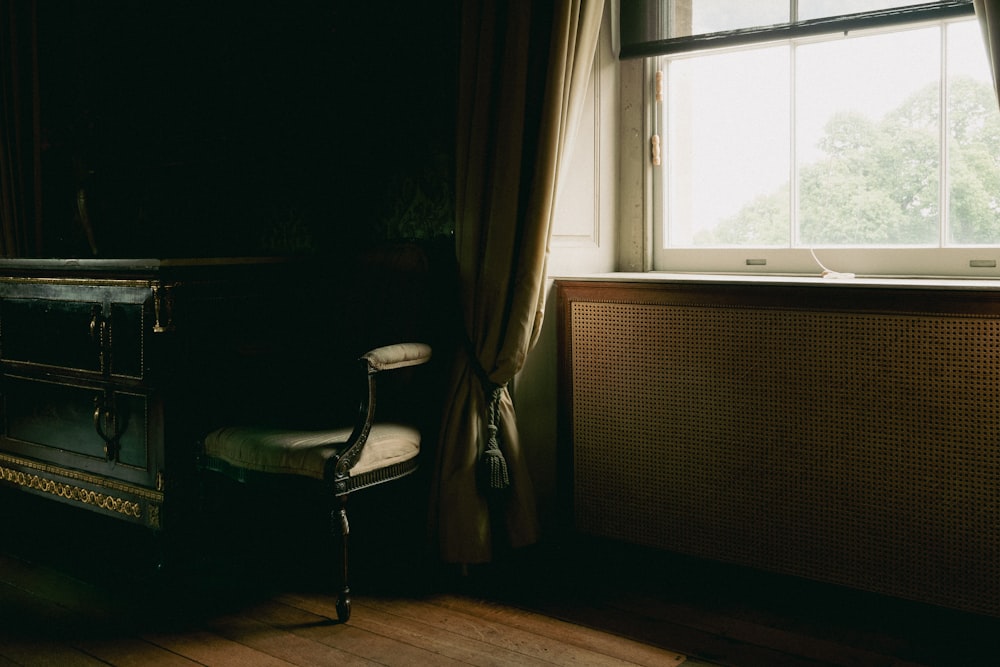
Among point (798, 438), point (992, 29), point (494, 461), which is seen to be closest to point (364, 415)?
point (494, 461)

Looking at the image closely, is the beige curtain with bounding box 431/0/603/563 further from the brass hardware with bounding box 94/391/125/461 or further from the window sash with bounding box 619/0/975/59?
the brass hardware with bounding box 94/391/125/461

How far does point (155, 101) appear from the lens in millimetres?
3557

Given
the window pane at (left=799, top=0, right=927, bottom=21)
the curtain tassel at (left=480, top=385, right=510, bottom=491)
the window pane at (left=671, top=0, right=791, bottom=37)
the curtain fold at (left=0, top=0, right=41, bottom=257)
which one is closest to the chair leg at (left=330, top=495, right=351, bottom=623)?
the curtain tassel at (left=480, top=385, right=510, bottom=491)

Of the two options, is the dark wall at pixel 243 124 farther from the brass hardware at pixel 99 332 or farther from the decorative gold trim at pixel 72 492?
the decorative gold trim at pixel 72 492

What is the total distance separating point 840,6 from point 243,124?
208cm

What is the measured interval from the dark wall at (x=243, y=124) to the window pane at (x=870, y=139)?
43.4 inches

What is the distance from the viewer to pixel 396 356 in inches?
95.7

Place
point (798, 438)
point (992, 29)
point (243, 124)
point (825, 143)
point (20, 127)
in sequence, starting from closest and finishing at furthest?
point (992, 29), point (798, 438), point (825, 143), point (243, 124), point (20, 127)

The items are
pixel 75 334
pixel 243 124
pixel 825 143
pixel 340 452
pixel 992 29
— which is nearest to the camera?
pixel 992 29

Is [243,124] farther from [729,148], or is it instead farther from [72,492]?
[729,148]

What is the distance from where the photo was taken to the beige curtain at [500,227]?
2510 mm

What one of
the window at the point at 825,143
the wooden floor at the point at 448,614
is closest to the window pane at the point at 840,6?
the window at the point at 825,143

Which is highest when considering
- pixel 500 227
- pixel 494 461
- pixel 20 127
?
pixel 20 127

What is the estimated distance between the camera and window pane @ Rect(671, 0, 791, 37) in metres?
2.59
